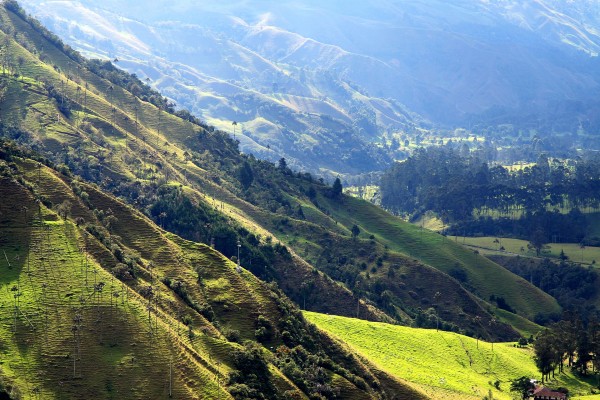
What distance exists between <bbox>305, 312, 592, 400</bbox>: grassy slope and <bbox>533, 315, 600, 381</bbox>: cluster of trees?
119 inches

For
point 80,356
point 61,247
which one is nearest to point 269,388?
point 80,356

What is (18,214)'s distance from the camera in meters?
133

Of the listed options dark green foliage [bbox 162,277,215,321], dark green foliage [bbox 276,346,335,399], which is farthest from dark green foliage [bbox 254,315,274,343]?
dark green foliage [bbox 162,277,215,321]

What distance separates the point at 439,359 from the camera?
164 meters

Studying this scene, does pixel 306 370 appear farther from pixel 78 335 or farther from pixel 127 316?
pixel 78 335

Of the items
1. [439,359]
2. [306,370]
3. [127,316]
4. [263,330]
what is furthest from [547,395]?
[127,316]

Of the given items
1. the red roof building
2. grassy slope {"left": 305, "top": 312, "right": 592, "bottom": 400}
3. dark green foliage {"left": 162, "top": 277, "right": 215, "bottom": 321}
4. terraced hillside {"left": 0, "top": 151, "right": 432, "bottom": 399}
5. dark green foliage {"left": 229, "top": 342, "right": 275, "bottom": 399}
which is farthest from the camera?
grassy slope {"left": 305, "top": 312, "right": 592, "bottom": 400}

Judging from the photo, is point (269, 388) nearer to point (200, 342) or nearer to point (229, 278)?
point (200, 342)

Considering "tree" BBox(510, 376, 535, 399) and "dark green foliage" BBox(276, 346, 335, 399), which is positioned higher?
"dark green foliage" BBox(276, 346, 335, 399)

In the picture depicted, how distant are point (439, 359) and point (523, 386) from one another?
19.7 m

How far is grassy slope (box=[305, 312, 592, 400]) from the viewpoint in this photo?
14775 centimetres

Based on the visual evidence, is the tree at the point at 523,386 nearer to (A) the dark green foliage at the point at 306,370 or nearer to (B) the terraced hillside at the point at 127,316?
(B) the terraced hillside at the point at 127,316

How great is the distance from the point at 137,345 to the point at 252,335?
2619cm

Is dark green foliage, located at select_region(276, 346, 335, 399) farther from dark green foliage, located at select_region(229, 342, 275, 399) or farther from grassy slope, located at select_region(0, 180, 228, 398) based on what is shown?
grassy slope, located at select_region(0, 180, 228, 398)
